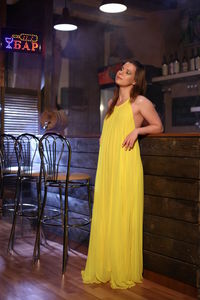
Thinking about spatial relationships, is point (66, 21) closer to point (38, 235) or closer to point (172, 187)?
point (38, 235)

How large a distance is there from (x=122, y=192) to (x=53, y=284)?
0.81m

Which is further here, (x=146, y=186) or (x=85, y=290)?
(x=146, y=186)

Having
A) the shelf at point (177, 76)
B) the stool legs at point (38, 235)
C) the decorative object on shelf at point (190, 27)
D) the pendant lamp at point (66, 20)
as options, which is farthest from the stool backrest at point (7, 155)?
the decorative object on shelf at point (190, 27)

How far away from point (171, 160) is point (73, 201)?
149 centimetres

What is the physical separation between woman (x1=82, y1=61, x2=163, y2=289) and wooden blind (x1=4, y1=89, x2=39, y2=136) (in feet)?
8.75

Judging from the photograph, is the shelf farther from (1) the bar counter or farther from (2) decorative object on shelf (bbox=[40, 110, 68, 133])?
(1) the bar counter

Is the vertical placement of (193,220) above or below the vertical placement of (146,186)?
below

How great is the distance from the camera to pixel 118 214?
9.09ft

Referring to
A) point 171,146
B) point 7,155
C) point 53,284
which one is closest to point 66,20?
point 7,155

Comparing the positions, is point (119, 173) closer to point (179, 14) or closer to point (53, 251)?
point (53, 251)

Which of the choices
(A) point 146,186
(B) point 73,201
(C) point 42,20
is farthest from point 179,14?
(A) point 146,186

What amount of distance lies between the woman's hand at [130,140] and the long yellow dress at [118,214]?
42mm

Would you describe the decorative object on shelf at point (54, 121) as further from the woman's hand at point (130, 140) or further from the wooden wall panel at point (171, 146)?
the woman's hand at point (130, 140)

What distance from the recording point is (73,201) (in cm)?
395
